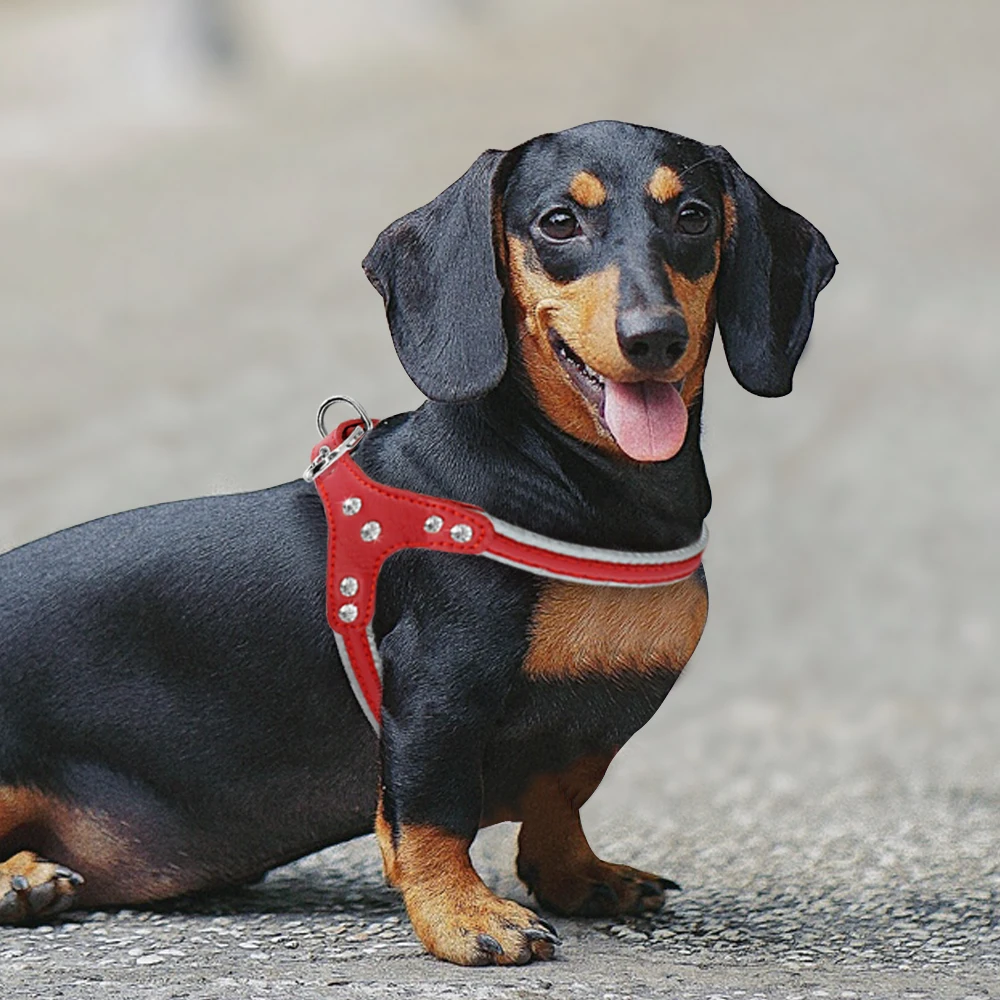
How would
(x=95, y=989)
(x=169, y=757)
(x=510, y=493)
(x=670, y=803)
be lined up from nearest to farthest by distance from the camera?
1. (x=95, y=989)
2. (x=510, y=493)
3. (x=169, y=757)
4. (x=670, y=803)

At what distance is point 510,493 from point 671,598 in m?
0.45

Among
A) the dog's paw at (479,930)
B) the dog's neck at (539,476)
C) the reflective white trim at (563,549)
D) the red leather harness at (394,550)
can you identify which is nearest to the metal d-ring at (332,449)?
the red leather harness at (394,550)

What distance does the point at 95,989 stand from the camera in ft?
11.8

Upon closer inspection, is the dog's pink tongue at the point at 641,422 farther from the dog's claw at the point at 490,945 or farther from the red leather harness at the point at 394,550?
the dog's claw at the point at 490,945

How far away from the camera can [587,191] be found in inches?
147

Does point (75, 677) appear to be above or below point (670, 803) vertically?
above

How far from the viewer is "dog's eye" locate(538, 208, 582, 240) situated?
12.2 feet

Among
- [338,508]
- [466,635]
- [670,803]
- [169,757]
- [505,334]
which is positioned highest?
[505,334]

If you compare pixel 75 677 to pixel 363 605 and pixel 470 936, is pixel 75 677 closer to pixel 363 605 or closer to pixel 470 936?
pixel 363 605

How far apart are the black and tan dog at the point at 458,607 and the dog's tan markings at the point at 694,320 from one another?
0.04ft

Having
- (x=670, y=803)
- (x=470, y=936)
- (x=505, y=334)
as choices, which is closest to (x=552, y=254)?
(x=505, y=334)

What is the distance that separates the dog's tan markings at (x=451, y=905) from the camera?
3.78 metres

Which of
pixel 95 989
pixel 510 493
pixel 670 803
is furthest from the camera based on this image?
pixel 670 803

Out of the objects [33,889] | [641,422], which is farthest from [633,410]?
[33,889]
